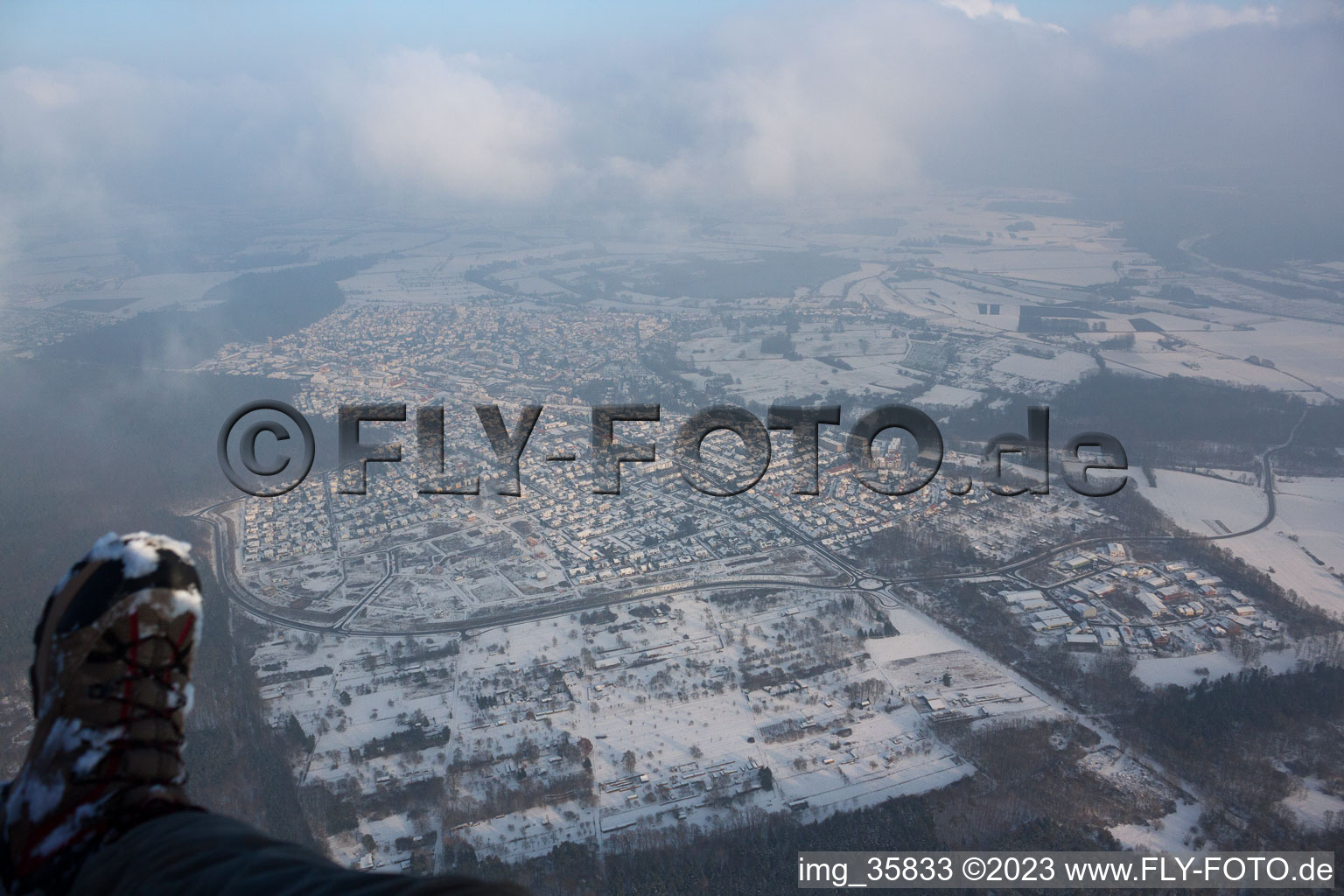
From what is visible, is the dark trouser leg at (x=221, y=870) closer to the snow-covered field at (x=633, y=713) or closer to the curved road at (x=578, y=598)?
the snow-covered field at (x=633, y=713)

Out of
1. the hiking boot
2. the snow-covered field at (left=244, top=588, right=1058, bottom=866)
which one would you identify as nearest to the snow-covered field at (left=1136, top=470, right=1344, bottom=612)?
the snow-covered field at (left=244, top=588, right=1058, bottom=866)

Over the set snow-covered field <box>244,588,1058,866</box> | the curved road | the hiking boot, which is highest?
the hiking boot

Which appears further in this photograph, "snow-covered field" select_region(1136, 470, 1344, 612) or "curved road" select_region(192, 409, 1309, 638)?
"snow-covered field" select_region(1136, 470, 1344, 612)

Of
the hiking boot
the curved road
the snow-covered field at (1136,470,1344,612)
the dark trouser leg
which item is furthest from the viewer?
the snow-covered field at (1136,470,1344,612)

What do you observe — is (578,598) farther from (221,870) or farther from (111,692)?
(221,870)

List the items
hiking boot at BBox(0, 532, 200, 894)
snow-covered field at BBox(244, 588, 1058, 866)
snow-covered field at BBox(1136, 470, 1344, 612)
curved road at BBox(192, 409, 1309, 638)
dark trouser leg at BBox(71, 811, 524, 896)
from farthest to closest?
snow-covered field at BBox(1136, 470, 1344, 612) < curved road at BBox(192, 409, 1309, 638) < snow-covered field at BBox(244, 588, 1058, 866) < hiking boot at BBox(0, 532, 200, 894) < dark trouser leg at BBox(71, 811, 524, 896)

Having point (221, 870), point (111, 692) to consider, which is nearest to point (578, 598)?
point (111, 692)

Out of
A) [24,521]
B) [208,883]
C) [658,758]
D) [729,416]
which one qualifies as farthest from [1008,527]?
[24,521]

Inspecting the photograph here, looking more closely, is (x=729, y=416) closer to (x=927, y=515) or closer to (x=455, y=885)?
(x=927, y=515)

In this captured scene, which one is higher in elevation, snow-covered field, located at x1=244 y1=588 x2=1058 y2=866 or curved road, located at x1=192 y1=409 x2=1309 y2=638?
curved road, located at x1=192 y1=409 x2=1309 y2=638

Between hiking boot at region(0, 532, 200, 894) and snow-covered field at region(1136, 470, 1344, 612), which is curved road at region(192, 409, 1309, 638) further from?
hiking boot at region(0, 532, 200, 894)

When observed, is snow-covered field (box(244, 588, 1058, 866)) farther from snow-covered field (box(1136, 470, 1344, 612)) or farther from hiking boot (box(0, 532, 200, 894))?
hiking boot (box(0, 532, 200, 894))
